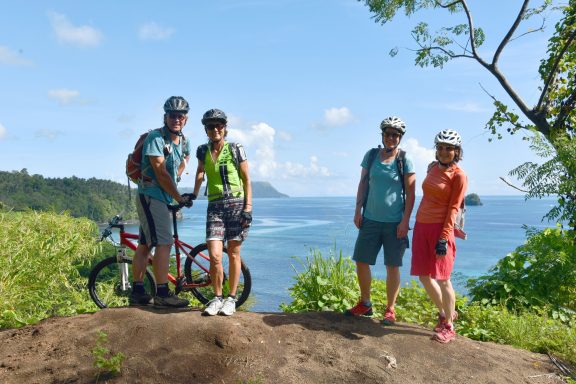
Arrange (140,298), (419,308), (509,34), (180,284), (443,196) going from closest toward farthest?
1. (443,196)
2. (140,298)
3. (180,284)
4. (419,308)
5. (509,34)

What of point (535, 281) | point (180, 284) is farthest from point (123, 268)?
point (535, 281)

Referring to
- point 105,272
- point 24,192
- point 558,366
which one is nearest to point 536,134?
point 558,366

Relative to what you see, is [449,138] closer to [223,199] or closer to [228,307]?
[223,199]

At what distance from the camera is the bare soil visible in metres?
4.30

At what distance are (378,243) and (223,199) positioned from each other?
177 centimetres

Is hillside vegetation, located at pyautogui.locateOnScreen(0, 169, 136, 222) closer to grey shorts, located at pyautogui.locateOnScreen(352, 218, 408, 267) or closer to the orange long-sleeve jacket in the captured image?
grey shorts, located at pyautogui.locateOnScreen(352, 218, 408, 267)

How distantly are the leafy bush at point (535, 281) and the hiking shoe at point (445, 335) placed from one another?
7.80 feet

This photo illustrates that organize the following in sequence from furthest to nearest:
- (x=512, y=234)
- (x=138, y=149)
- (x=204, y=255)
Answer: (x=512, y=234) < (x=204, y=255) < (x=138, y=149)

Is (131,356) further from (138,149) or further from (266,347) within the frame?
(138,149)

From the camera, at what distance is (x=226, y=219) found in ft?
17.4

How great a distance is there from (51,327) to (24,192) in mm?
105643

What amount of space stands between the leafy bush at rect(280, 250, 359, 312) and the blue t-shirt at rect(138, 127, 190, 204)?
7.33ft

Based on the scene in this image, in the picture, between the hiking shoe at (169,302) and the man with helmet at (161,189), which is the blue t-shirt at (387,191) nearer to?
the man with helmet at (161,189)

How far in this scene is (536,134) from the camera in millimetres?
7738
